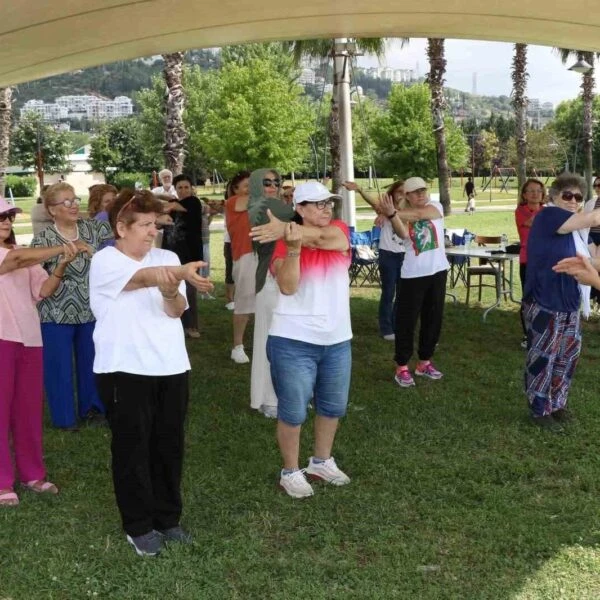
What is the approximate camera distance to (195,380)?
6.54m

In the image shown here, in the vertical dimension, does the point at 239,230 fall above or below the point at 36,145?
below

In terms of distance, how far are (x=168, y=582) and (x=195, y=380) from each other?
3353mm

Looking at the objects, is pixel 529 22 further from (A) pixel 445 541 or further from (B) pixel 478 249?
(A) pixel 445 541

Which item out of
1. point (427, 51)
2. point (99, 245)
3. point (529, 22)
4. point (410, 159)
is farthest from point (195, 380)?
point (410, 159)

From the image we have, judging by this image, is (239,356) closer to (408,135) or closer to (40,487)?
(40,487)

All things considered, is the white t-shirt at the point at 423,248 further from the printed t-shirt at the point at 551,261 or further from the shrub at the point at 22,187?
the shrub at the point at 22,187

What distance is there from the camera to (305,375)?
12.8ft

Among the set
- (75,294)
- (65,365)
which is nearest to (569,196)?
(75,294)

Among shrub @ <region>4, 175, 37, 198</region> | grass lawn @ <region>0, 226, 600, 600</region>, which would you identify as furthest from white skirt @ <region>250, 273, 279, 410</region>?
shrub @ <region>4, 175, 37, 198</region>

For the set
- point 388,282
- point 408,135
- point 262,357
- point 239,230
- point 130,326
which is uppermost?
point 408,135

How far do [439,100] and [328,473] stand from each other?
20.5 m

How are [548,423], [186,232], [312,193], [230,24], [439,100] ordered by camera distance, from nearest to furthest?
[312,193]
[548,423]
[230,24]
[186,232]
[439,100]

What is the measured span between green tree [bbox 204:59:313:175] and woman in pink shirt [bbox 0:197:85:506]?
36.7 metres

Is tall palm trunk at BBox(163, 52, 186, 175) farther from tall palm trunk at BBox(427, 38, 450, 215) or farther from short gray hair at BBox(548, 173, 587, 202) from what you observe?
short gray hair at BBox(548, 173, 587, 202)
